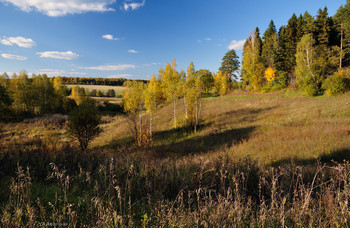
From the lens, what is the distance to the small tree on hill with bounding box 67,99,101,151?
511 inches

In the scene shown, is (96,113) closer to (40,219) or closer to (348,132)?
(40,219)

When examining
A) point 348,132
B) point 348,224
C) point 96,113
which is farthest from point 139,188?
point 348,132

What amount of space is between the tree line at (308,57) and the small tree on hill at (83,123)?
115 ft

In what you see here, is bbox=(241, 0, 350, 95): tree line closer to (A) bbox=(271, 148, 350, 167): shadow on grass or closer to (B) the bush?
(B) the bush

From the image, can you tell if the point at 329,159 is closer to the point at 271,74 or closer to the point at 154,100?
the point at 154,100

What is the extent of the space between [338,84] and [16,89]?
6528 centimetres

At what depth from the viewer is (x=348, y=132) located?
32.8 feet

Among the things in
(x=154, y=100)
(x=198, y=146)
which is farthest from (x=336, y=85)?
(x=154, y=100)

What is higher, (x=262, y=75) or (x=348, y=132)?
(x=262, y=75)

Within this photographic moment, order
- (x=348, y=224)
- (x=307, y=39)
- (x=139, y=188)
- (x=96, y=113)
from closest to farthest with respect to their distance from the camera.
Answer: (x=348, y=224) < (x=139, y=188) < (x=96, y=113) < (x=307, y=39)

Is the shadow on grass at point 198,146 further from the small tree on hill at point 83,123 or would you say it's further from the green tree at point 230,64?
the green tree at point 230,64

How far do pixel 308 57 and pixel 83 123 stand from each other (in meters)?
42.5

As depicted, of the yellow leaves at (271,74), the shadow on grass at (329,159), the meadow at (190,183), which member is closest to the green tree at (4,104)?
the meadow at (190,183)

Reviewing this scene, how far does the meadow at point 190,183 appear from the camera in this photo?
2.44 metres
